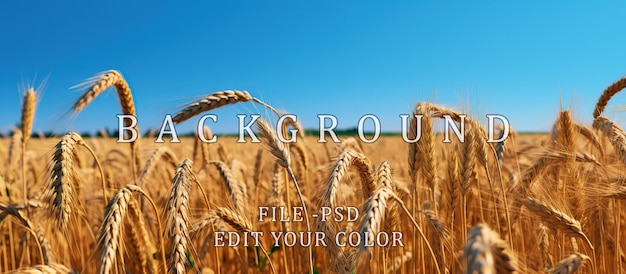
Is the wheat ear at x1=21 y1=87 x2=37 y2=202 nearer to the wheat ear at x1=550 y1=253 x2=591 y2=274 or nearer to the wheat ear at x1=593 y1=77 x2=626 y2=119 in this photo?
the wheat ear at x1=550 y1=253 x2=591 y2=274

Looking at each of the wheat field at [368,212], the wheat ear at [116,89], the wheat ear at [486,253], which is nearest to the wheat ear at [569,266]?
the wheat field at [368,212]

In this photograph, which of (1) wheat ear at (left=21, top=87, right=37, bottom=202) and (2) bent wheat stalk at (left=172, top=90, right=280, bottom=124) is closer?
(2) bent wheat stalk at (left=172, top=90, right=280, bottom=124)

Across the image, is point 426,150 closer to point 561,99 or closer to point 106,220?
point 561,99

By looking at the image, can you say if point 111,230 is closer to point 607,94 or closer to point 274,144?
point 274,144

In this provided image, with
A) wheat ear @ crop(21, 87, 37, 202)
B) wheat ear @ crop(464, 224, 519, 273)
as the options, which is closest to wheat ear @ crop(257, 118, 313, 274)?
wheat ear @ crop(464, 224, 519, 273)

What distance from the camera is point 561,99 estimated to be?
3025mm

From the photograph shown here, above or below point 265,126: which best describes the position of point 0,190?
below

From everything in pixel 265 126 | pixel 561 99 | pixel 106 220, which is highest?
pixel 561 99

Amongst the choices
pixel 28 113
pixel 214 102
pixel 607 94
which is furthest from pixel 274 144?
pixel 607 94

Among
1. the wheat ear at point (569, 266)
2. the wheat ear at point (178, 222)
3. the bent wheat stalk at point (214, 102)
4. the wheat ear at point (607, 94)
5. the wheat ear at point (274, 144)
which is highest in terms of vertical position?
the wheat ear at point (607, 94)

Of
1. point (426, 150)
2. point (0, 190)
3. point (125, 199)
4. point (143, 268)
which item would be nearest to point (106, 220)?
point (125, 199)

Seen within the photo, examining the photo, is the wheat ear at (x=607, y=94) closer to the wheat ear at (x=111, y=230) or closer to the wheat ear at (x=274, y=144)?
the wheat ear at (x=274, y=144)

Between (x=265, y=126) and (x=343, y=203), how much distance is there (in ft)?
3.31

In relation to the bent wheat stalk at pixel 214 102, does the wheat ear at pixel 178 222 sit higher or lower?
lower
